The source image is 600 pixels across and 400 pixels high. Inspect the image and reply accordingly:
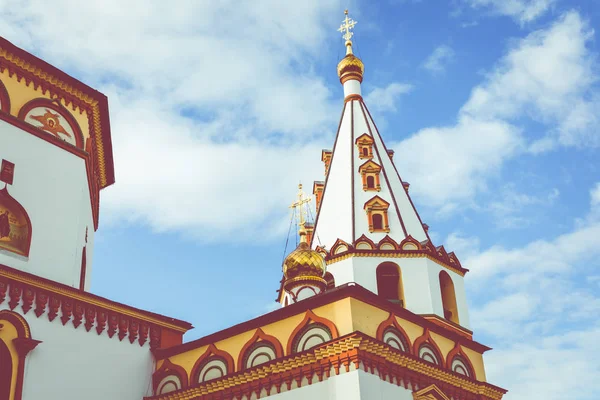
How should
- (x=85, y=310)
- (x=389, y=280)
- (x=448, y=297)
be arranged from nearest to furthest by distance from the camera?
(x=85, y=310) < (x=389, y=280) < (x=448, y=297)

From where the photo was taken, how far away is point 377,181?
18.0 metres

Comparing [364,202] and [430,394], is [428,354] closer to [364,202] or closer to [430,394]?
[430,394]

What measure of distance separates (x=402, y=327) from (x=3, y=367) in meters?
5.81

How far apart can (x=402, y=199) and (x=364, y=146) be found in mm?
1829

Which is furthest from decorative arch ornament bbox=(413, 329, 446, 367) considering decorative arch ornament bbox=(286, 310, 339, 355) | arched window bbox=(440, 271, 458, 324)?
arched window bbox=(440, 271, 458, 324)

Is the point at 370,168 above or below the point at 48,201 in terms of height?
above

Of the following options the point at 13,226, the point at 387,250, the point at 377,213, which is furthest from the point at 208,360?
the point at 377,213

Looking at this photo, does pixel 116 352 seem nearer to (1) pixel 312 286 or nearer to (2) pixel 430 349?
(1) pixel 312 286

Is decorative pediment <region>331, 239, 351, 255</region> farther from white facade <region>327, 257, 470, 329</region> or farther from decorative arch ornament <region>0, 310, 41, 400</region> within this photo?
decorative arch ornament <region>0, 310, 41, 400</region>

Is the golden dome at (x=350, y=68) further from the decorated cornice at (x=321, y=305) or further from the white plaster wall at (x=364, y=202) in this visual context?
the decorated cornice at (x=321, y=305)

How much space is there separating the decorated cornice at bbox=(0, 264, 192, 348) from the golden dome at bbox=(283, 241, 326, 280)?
2.15 metres

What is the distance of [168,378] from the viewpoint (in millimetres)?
12195

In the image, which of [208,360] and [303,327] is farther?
[208,360]

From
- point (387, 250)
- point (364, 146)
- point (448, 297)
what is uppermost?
point (364, 146)
